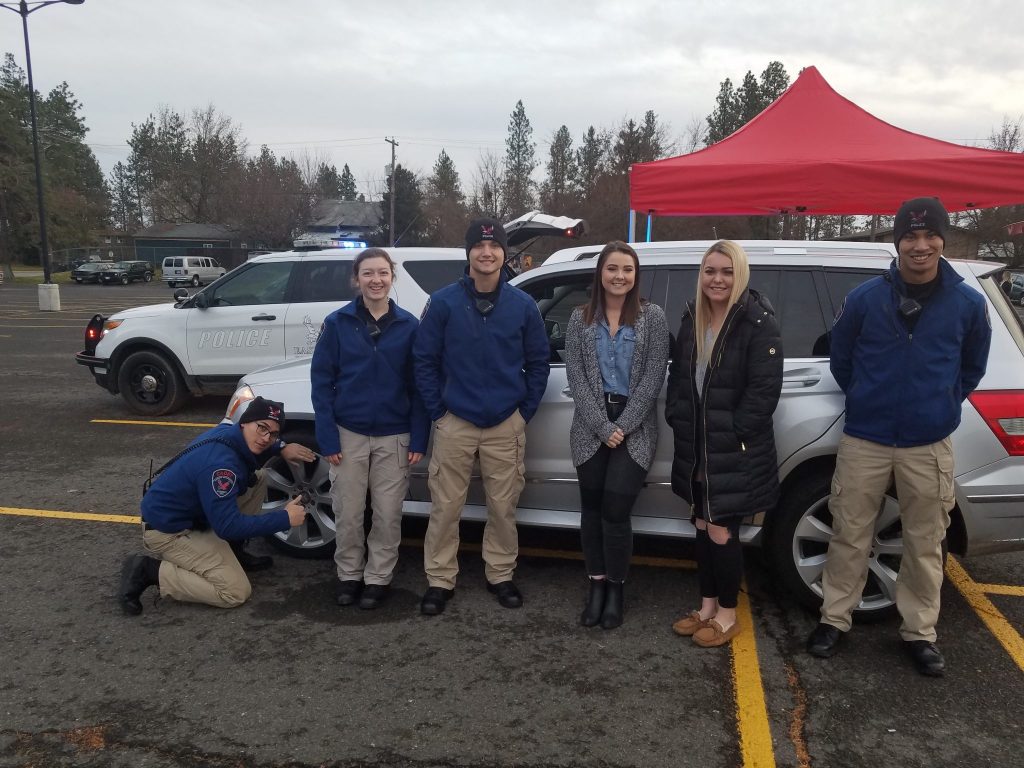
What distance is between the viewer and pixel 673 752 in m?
2.59

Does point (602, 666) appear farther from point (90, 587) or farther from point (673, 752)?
point (90, 587)

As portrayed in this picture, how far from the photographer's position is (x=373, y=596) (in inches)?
146

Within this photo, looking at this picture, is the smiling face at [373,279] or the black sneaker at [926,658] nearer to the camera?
the black sneaker at [926,658]

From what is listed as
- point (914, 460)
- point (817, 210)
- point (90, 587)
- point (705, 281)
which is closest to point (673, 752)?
point (914, 460)

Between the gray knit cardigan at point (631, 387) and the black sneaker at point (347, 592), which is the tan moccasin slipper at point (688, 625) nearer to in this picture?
the gray knit cardigan at point (631, 387)

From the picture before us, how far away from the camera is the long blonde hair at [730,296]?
3055mm

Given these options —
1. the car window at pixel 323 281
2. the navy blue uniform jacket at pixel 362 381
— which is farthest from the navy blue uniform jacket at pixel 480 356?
the car window at pixel 323 281

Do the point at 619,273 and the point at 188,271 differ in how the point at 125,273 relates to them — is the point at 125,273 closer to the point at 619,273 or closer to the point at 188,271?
the point at 188,271

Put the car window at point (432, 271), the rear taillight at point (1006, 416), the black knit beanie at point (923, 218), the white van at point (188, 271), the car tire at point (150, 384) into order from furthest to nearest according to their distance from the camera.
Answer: the white van at point (188, 271) < the car tire at point (150, 384) < the car window at point (432, 271) < the rear taillight at point (1006, 416) < the black knit beanie at point (923, 218)

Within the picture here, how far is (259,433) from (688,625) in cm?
225

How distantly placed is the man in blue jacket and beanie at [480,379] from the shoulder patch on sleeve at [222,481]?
0.97 metres

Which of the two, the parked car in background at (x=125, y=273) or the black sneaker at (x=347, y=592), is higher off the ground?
the parked car in background at (x=125, y=273)

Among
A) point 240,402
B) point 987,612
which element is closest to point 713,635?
point 987,612

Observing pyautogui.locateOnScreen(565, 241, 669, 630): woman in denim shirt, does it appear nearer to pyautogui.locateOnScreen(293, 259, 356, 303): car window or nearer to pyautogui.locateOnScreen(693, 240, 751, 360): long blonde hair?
pyautogui.locateOnScreen(693, 240, 751, 360): long blonde hair
